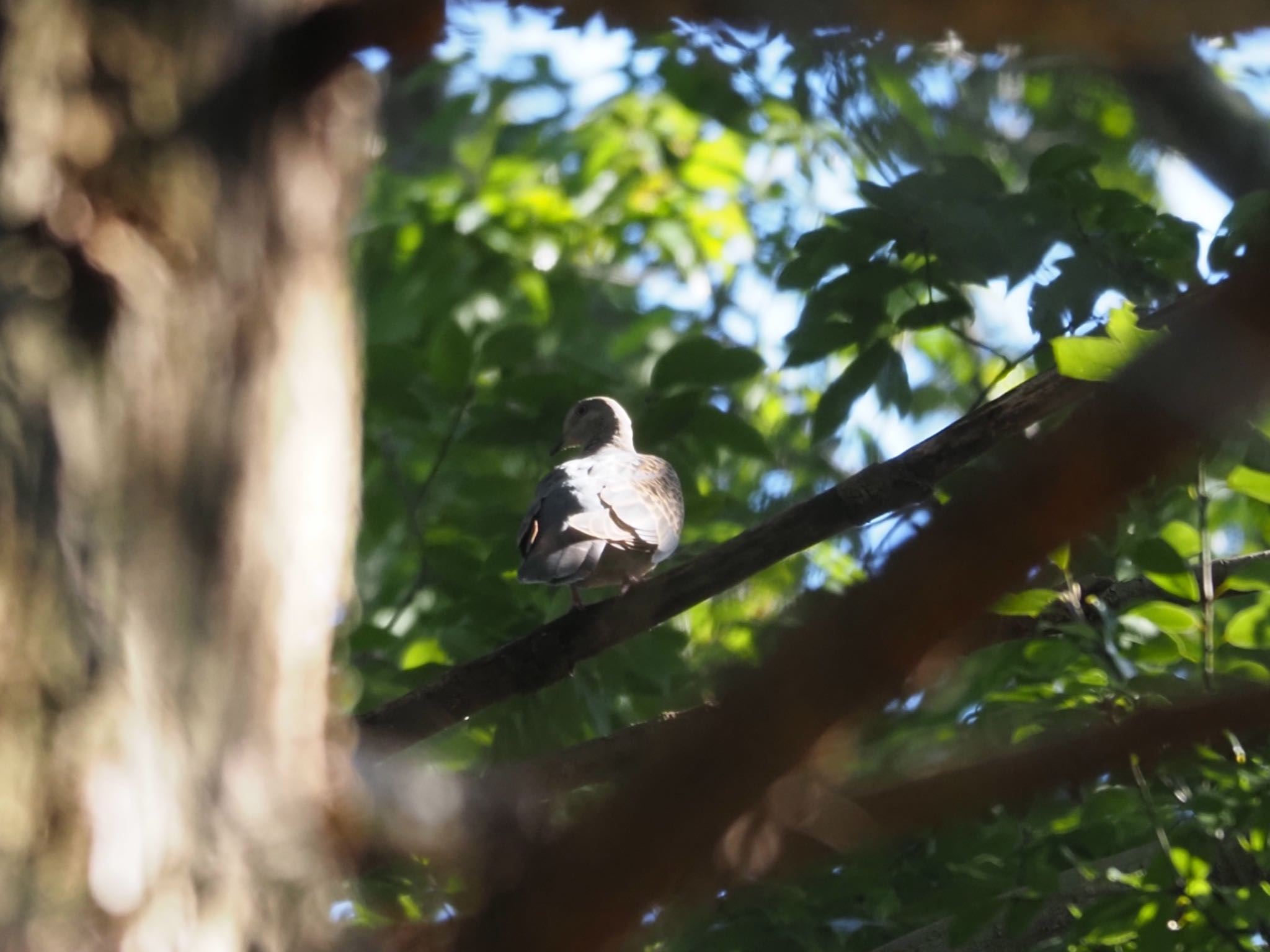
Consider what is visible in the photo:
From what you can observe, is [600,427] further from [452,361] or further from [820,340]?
[820,340]

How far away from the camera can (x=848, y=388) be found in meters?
3.14

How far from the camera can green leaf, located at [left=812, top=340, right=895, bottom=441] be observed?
311cm

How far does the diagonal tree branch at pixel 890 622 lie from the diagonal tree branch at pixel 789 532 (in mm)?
1707

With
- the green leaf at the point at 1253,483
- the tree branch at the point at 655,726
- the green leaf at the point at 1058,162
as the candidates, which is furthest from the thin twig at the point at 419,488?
the green leaf at the point at 1253,483

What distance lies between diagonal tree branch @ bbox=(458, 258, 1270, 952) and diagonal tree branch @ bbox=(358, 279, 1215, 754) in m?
1.71

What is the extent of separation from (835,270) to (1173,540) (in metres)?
1.51

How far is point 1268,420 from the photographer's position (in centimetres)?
213

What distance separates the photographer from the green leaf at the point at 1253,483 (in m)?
2.01

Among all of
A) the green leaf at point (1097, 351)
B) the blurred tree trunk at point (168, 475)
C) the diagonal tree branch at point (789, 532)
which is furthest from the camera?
the diagonal tree branch at point (789, 532)

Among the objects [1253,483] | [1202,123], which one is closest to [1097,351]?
[1253,483]

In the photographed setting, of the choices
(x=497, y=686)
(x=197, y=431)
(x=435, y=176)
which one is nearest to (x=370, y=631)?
(x=497, y=686)

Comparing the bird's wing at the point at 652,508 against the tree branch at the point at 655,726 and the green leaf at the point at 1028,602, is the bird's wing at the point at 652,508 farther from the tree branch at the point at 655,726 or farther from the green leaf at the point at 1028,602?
the green leaf at the point at 1028,602

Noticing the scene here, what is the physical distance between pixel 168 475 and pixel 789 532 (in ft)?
5.01

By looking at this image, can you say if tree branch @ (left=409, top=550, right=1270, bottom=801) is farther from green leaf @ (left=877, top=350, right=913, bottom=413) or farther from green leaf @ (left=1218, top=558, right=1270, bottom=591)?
green leaf @ (left=877, top=350, right=913, bottom=413)
